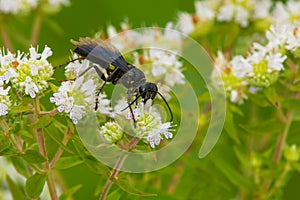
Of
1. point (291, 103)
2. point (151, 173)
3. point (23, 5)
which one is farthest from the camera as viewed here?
point (23, 5)

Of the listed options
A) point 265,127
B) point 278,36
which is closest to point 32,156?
point 265,127

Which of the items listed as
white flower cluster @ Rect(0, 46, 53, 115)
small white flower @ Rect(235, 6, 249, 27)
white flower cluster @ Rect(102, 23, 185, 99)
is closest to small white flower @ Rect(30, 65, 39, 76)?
white flower cluster @ Rect(0, 46, 53, 115)

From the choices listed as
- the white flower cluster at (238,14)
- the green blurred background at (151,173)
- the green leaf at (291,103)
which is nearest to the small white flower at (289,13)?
the white flower cluster at (238,14)

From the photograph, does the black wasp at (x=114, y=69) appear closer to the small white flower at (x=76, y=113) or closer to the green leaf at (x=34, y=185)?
the small white flower at (x=76, y=113)

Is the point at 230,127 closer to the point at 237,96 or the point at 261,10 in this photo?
the point at 237,96

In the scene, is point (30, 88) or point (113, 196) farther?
point (113, 196)

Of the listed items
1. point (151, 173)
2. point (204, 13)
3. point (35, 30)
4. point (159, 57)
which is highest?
point (35, 30)

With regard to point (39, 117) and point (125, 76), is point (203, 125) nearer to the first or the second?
point (125, 76)
